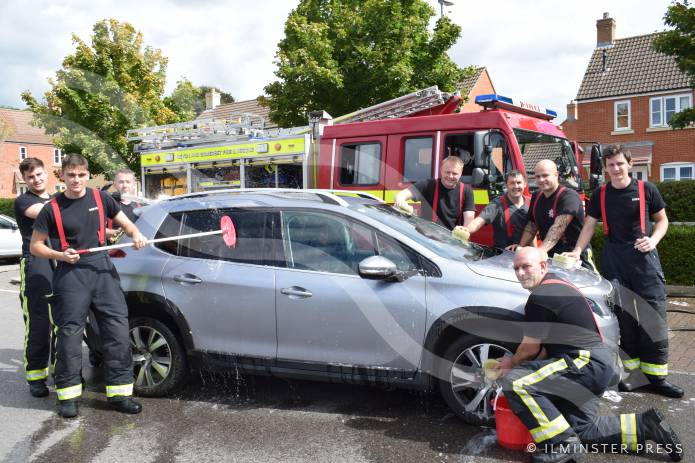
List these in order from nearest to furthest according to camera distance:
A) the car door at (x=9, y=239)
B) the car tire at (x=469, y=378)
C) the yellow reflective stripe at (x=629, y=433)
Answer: the yellow reflective stripe at (x=629, y=433)
the car tire at (x=469, y=378)
the car door at (x=9, y=239)

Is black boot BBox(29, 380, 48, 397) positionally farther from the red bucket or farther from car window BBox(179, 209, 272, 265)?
the red bucket

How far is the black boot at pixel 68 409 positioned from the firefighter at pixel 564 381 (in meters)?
3.03

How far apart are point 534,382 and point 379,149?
5.44m

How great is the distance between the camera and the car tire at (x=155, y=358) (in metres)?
4.78

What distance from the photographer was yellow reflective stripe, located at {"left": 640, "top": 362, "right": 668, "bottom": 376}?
482 cm

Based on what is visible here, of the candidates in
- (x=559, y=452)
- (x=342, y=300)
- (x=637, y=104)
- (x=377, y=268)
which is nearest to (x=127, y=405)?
(x=342, y=300)

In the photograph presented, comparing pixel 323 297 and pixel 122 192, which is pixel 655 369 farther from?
pixel 122 192

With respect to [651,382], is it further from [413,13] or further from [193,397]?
[413,13]

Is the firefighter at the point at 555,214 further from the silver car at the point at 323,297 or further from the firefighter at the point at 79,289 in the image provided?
the firefighter at the point at 79,289

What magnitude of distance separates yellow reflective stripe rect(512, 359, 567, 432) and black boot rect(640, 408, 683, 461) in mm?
554

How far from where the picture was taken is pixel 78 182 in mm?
4500

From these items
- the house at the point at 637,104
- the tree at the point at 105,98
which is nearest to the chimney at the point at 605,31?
the house at the point at 637,104

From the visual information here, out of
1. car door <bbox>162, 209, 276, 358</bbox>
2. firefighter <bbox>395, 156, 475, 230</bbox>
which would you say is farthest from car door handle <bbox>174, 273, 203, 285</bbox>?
firefighter <bbox>395, 156, 475, 230</bbox>

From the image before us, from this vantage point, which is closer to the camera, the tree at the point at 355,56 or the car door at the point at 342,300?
the car door at the point at 342,300
